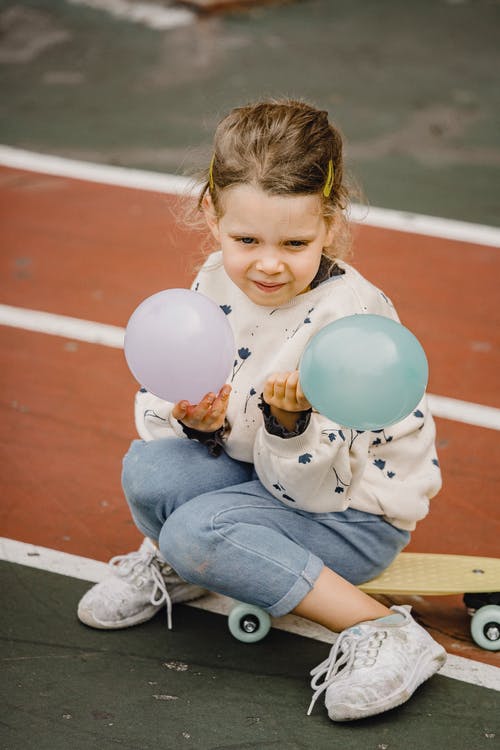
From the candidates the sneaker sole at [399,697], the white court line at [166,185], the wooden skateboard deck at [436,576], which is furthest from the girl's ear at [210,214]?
the white court line at [166,185]

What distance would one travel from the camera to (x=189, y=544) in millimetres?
2729

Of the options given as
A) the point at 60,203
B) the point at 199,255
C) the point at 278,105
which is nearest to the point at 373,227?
the point at 199,255

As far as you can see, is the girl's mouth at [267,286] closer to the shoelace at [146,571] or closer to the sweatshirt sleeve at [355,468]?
the sweatshirt sleeve at [355,468]

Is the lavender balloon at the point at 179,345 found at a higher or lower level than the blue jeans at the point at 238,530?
higher

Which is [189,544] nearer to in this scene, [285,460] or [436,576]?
[285,460]

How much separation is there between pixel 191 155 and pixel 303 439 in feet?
11.9

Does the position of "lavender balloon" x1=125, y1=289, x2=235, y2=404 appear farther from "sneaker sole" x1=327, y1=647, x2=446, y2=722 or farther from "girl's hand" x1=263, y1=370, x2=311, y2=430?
"sneaker sole" x1=327, y1=647, x2=446, y2=722

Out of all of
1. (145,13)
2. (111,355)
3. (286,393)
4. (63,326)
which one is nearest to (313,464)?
(286,393)

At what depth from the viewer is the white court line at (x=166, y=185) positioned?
5.31 meters

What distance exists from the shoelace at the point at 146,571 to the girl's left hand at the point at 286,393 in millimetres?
770

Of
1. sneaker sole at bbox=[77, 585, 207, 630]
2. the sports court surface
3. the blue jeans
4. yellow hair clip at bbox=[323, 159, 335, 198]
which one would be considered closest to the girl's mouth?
yellow hair clip at bbox=[323, 159, 335, 198]

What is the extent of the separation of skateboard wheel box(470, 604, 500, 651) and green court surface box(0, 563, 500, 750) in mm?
167

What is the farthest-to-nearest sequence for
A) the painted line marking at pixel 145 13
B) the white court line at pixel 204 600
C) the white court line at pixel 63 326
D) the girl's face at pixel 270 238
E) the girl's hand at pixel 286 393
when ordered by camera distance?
1. the painted line marking at pixel 145 13
2. the white court line at pixel 63 326
3. the white court line at pixel 204 600
4. the girl's face at pixel 270 238
5. the girl's hand at pixel 286 393

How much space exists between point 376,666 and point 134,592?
28.1 inches
